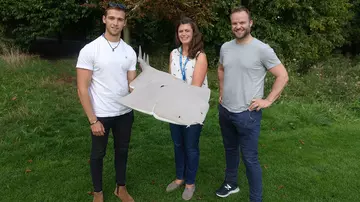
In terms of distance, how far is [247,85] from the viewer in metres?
2.73

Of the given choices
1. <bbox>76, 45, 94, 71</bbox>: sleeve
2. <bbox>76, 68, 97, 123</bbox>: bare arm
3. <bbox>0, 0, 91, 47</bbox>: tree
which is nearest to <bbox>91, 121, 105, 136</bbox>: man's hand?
<bbox>76, 68, 97, 123</bbox>: bare arm

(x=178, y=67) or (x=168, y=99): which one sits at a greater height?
(x=178, y=67)

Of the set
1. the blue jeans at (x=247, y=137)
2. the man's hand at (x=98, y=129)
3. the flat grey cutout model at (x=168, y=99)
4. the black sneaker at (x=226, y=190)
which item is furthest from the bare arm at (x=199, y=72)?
the black sneaker at (x=226, y=190)

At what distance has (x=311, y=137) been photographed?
5156 mm

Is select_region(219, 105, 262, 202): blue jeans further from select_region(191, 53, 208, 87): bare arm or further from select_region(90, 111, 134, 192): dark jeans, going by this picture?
select_region(90, 111, 134, 192): dark jeans

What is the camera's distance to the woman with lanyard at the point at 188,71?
2.84 meters

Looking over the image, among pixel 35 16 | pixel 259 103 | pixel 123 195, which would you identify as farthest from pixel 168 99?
pixel 35 16

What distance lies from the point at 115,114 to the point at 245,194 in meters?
1.62

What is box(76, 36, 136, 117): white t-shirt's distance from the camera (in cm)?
257

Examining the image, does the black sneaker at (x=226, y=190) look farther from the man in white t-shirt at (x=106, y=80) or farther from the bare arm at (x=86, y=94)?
the bare arm at (x=86, y=94)

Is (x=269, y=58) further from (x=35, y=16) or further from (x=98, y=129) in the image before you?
(x=35, y=16)

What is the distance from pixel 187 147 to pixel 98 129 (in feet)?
2.86

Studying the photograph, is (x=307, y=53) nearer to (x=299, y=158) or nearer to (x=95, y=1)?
(x=95, y=1)

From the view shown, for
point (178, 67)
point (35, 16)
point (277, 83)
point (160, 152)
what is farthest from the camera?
point (35, 16)
